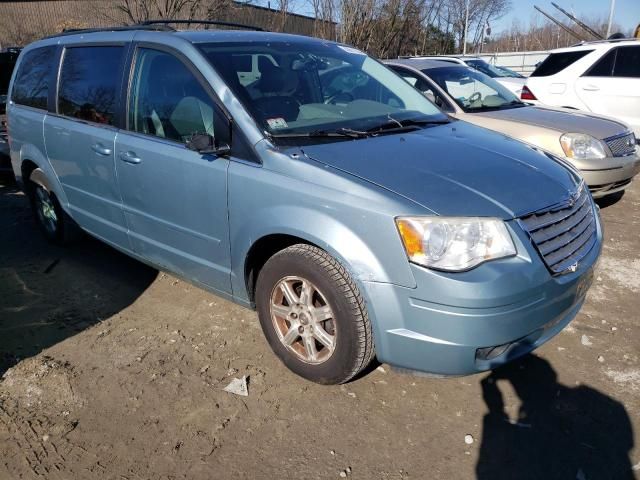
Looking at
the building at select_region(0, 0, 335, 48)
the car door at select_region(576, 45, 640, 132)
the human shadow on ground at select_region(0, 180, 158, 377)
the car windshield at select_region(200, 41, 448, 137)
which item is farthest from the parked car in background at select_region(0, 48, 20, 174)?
the car door at select_region(576, 45, 640, 132)

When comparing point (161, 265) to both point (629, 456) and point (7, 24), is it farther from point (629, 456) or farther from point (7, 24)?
point (7, 24)

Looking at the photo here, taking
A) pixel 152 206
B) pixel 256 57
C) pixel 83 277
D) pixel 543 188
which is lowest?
pixel 83 277

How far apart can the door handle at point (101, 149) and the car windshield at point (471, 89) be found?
12.9 ft

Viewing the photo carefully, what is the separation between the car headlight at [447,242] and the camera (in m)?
2.34

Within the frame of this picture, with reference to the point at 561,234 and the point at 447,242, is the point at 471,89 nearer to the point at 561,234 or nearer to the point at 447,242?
the point at 561,234

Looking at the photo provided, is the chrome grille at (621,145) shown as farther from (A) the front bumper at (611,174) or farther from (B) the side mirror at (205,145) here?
(B) the side mirror at (205,145)

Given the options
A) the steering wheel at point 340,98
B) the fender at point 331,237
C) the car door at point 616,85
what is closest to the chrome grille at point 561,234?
the fender at point 331,237

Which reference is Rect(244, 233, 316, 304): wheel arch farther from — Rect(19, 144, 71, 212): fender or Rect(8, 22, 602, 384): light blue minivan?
Rect(19, 144, 71, 212): fender

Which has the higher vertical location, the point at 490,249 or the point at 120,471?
the point at 490,249

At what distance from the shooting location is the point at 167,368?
3.14 meters

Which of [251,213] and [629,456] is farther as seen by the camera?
[251,213]

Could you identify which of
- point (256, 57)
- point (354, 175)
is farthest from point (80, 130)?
point (354, 175)

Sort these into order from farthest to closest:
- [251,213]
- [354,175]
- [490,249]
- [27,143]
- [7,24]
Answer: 1. [7,24]
2. [27,143]
3. [251,213]
4. [354,175]
5. [490,249]

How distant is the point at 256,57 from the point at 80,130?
5.08 feet
